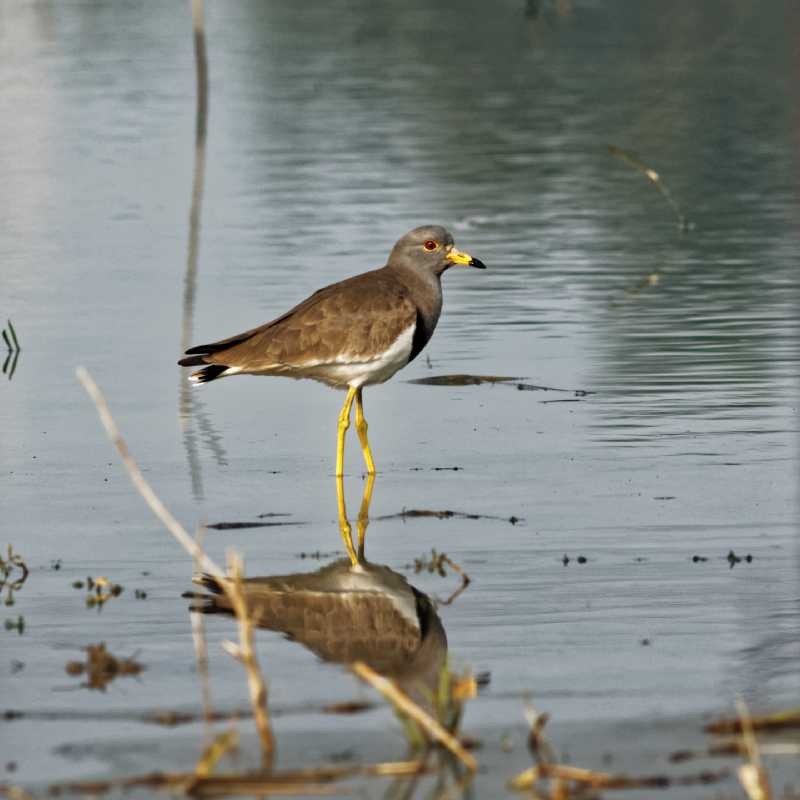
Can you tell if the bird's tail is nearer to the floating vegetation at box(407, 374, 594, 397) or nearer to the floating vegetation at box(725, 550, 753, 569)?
the floating vegetation at box(407, 374, 594, 397)

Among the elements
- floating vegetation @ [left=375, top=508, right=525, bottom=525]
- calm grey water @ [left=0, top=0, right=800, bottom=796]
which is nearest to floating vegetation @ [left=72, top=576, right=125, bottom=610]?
calm grey water @ [left=0, top=0, right=800, bottom=796]

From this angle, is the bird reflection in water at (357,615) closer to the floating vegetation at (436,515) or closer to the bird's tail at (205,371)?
the floating vegetation at (436,515)

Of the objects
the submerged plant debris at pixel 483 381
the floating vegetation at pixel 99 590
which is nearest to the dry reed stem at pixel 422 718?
the floating vegetation at pixel 99 590

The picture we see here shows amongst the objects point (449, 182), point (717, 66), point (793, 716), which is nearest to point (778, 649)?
point (793, 716)

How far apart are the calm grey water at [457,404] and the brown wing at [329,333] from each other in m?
0.69

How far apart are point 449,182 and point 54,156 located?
6.53 meters

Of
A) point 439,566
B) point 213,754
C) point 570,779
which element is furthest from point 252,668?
point 439,566

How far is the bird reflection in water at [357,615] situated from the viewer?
328 inches

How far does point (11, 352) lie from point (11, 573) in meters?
6.42

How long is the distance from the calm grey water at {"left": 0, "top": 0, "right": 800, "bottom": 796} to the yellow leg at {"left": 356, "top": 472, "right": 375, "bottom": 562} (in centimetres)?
7

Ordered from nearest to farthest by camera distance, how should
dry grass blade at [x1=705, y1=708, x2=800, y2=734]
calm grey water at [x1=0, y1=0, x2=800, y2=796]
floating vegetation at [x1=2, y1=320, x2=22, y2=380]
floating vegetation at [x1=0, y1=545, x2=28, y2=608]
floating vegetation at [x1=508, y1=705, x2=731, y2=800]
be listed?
floating vegetation at [x1=508, y1=705, x2=731, y2=800] < dry grass blade at [x1=705, y1=708, x2=800, y2=734] < calm grey water at [x1=0, y1=0, x2=800, y2=796] < floating vegetation at [x1=0, y1=545, x2=28, y2=608] < floating vegetation at [x1=2, y1=320, x2=22, y2=380]

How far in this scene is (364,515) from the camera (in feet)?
37.0

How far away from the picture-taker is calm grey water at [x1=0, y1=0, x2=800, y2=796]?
325 inches

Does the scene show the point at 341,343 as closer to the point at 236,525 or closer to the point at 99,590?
the point at 236,525
